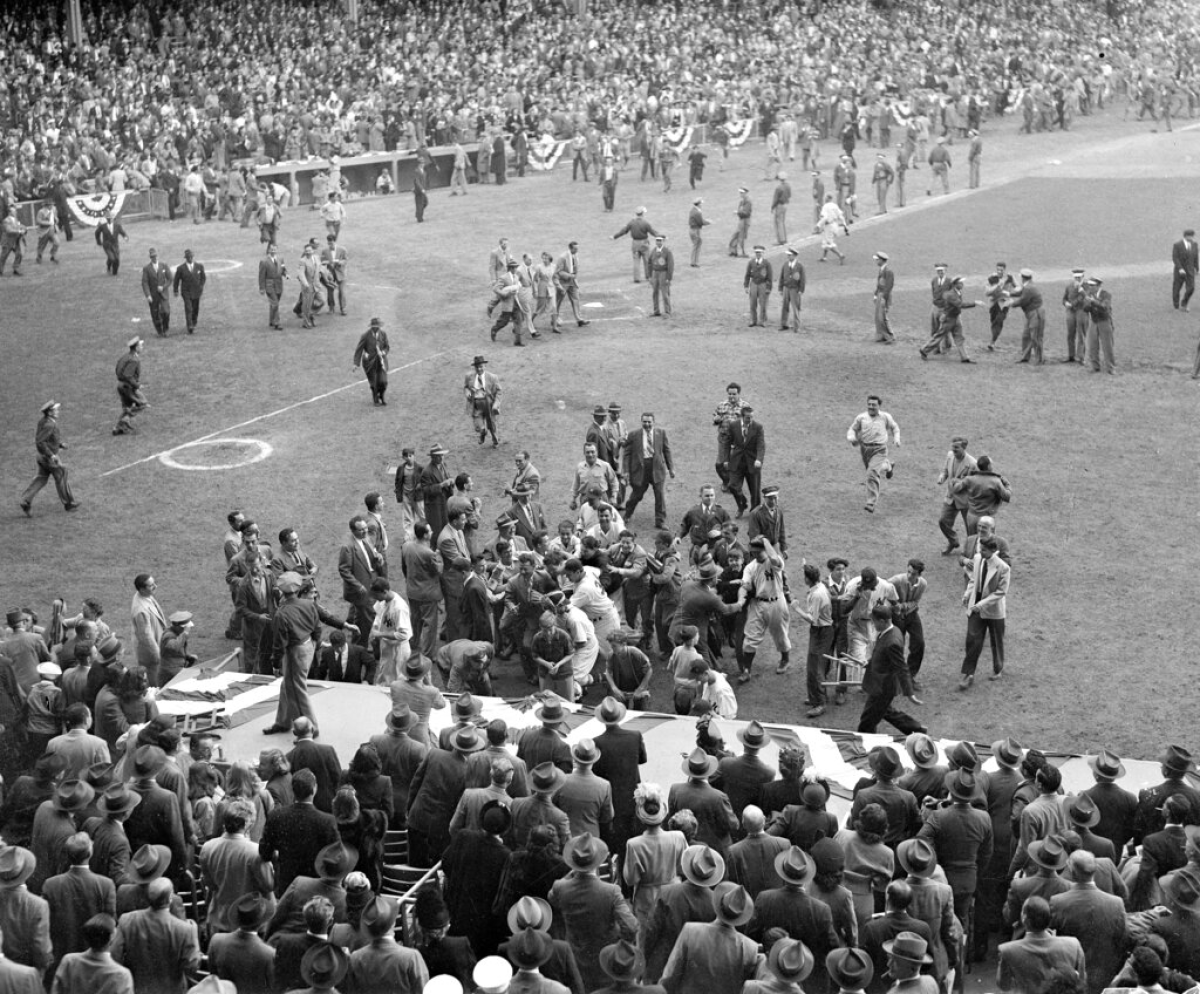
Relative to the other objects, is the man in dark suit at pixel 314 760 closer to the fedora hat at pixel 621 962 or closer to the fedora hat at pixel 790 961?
the fedora hat at pixel 621 962

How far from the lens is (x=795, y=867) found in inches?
360

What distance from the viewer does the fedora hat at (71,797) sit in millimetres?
10683

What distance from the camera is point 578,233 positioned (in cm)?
3925

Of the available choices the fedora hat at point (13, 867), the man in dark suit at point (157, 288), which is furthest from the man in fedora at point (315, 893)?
the man in dark suit at point (157, 288)

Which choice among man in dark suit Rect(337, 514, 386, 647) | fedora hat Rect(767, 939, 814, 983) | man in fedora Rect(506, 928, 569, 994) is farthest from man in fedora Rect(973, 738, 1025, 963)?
man in dark suit Rect(337, 514, 386, 647)

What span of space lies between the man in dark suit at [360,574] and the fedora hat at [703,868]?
8.69 metres

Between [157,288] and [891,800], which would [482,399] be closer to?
[157,288]

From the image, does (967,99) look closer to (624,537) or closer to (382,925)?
(624,537)

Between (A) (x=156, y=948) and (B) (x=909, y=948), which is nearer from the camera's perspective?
(B) (x=909, y=948)

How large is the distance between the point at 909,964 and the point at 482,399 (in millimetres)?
16702

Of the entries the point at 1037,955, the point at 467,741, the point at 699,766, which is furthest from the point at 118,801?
the point at 1037,955

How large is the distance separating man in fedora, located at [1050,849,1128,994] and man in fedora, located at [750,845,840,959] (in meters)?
1.32

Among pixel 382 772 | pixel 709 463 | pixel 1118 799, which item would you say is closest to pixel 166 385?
pixel 709 463

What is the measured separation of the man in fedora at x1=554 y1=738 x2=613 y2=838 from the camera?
10.8 metres
